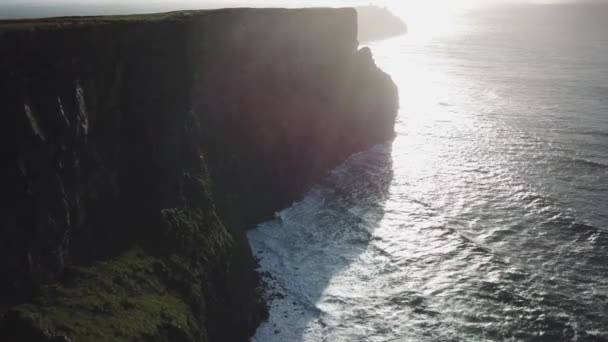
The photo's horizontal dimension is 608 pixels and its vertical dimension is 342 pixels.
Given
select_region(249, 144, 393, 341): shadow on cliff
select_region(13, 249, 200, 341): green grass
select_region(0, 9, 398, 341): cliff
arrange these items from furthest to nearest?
select_region(249, 144, 393, 341): shadow on cliff → select_region(0, 9, 398, 341): cliff → select_region(13, 249, 200, 341): green grass

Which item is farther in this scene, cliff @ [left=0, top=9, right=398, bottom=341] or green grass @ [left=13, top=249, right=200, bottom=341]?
cliff @ [left=0, top=9, right=398, bottom=341]

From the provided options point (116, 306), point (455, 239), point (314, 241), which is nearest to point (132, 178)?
point (116, 306)

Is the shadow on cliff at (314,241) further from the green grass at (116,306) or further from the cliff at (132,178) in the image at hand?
the green grass at (116,306)

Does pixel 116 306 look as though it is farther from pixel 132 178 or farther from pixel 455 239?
pixel 455 239

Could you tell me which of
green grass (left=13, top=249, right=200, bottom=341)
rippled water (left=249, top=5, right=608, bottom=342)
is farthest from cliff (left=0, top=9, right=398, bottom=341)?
rippled water (left=249, top=5, right=608, bottom=342)

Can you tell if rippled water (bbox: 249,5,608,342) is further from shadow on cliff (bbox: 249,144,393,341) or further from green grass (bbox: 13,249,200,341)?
green grass (bbox: 13,249,200,341)

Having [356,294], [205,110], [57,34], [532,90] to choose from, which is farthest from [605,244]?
[532,90]
